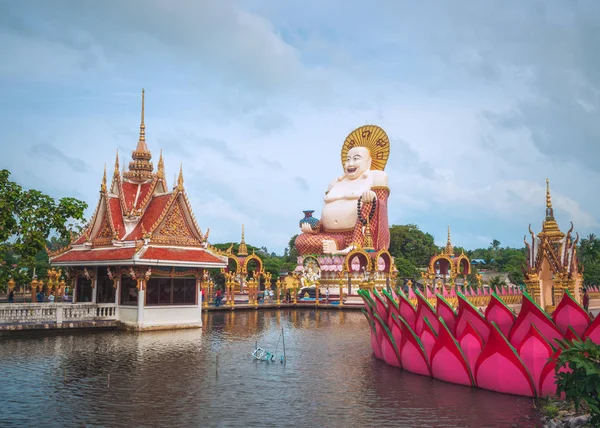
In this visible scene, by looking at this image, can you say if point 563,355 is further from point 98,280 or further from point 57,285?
point 57,285

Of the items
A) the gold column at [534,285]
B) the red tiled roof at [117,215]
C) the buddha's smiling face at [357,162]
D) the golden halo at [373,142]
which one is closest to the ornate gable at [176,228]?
the red tiled roof at [117,215]

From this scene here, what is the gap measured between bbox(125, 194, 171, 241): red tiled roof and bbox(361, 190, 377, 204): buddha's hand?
993 inches

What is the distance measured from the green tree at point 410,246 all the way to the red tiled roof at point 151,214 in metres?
50.6

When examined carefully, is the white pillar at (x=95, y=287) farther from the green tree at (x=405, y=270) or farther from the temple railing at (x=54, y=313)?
the green tree at (x=405, y=270)

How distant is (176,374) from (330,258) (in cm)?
3177

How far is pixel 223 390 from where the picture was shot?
33.0ft

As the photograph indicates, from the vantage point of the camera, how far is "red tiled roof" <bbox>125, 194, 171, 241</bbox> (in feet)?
70.3

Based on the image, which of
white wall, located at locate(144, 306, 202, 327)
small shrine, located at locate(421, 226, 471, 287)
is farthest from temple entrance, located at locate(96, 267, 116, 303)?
small shrine, located at locate(421, 226, 471, 287)

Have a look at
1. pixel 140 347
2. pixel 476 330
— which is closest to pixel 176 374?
pixel 140 347

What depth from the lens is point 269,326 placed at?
872 inches

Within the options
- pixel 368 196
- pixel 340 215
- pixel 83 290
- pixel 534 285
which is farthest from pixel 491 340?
pixel 340 215

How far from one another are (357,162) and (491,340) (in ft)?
130

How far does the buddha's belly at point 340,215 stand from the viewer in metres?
47.1

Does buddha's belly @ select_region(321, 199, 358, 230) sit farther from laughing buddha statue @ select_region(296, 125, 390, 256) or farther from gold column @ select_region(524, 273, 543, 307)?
gold column @ select_region(524, 273, 543, 307)
